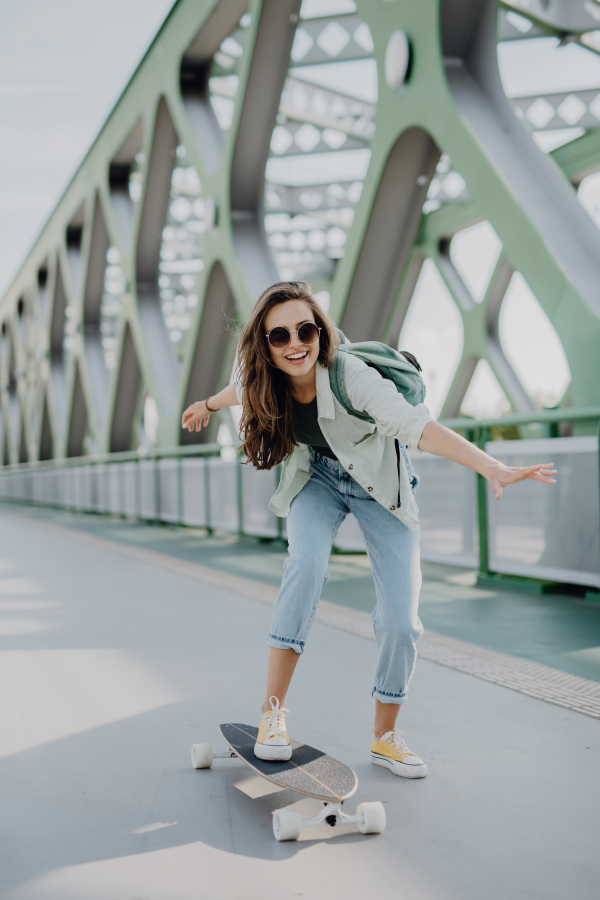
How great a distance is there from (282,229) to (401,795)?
86.0ft

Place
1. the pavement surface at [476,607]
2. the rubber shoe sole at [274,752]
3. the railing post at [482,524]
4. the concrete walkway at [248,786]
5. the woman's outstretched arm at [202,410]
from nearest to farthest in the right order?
the concrete walkway at [248,786] → the rubber shoe sole at [274,752] → the woman's outstretched arm at [202,410] → the pavement surface at [476,607] → the railing post at [482,524]

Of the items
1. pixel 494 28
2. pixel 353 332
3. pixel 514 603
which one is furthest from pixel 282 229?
pixel 514 603

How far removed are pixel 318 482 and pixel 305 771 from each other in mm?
961

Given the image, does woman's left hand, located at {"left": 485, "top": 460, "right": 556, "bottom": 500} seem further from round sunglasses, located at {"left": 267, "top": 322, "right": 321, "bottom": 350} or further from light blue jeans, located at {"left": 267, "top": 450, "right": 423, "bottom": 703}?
round sunglasses, located at {"left": 267, "top": 322, "right": 321, "bottom": 350}

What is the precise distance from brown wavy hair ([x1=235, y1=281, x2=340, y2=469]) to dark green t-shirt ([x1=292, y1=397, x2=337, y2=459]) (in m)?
0.03

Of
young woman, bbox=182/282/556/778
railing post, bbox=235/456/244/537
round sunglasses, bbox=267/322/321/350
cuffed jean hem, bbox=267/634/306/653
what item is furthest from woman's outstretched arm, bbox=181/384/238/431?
railing post, bbox=235/456/244/537

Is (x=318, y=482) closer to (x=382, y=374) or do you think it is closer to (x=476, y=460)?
(x=382, y=374)

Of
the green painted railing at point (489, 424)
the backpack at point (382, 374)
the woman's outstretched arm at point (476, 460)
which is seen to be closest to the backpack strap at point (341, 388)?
the backpack at point (382, 374)

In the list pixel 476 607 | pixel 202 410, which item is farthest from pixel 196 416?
pixel 476 607

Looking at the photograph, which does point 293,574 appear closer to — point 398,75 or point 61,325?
point 398,75

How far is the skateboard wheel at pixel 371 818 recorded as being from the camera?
7.56ft

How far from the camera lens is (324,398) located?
2.79 metres

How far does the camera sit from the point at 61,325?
3158 centimetres

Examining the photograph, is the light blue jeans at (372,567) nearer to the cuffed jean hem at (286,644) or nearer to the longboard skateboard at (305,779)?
the cuffed jean hem at (286,644)
